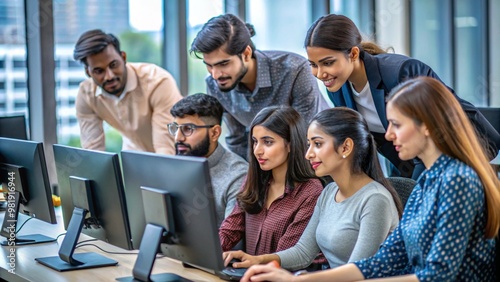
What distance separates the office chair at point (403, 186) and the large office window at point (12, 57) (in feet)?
8.70

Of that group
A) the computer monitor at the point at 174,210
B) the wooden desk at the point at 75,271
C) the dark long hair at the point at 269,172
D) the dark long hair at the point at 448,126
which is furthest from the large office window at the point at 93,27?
the dark long hair at the point at 448,126

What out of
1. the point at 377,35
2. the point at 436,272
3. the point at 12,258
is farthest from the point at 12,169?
the point at 377,35

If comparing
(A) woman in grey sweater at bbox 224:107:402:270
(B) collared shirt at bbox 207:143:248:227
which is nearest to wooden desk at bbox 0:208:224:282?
(A) woman in grey sweater at bbox 224:107:402:270

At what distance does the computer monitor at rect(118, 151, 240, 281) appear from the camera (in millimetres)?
1981

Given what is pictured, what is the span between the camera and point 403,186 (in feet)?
8.02

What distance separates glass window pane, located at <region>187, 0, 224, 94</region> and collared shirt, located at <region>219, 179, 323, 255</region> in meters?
2.40

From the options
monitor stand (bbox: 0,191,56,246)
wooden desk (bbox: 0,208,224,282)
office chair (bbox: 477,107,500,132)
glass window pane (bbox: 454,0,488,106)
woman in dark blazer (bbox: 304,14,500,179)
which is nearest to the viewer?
wooden desk (bbox: 0,208,224,282)

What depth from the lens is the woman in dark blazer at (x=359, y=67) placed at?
98.6 inches

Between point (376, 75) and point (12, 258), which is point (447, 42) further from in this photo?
point (12, 258)

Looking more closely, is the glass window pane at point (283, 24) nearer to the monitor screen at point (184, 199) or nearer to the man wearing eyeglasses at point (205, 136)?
the man wearing eyeglasses at point (205, 136)

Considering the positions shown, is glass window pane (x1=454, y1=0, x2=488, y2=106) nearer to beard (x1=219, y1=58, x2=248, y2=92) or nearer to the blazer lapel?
beard (x1=219, y1=58, x2=248, y2=92)


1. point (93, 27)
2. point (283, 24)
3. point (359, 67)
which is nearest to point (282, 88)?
point (359, 67)

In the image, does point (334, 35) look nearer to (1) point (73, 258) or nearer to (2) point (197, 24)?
(1) point (73, 258)

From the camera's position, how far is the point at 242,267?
7.49ft
